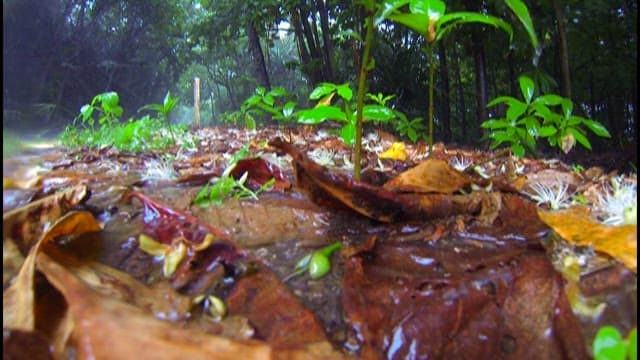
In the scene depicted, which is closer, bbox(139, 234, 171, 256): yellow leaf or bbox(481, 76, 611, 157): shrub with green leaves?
bbox(139, 234, 171, 256): yellow leaf

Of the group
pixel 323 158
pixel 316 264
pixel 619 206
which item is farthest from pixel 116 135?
pixel 619 206

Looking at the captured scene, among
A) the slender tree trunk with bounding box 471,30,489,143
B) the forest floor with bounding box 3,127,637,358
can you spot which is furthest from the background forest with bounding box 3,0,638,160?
the forest floor with bounding box 3,127,637,358

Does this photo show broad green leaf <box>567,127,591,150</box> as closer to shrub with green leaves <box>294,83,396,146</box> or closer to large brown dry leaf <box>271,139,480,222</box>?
shrub with green leaves <box>294,83,396,146</box>

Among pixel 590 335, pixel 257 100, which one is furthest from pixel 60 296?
pixel 257 100

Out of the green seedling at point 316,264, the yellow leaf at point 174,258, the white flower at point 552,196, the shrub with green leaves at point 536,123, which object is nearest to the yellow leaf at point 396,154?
the shrub with green leaves at point 536,123

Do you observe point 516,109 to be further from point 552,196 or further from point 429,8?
point 429,8

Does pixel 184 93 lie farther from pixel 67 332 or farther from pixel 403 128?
pixel 67 332
